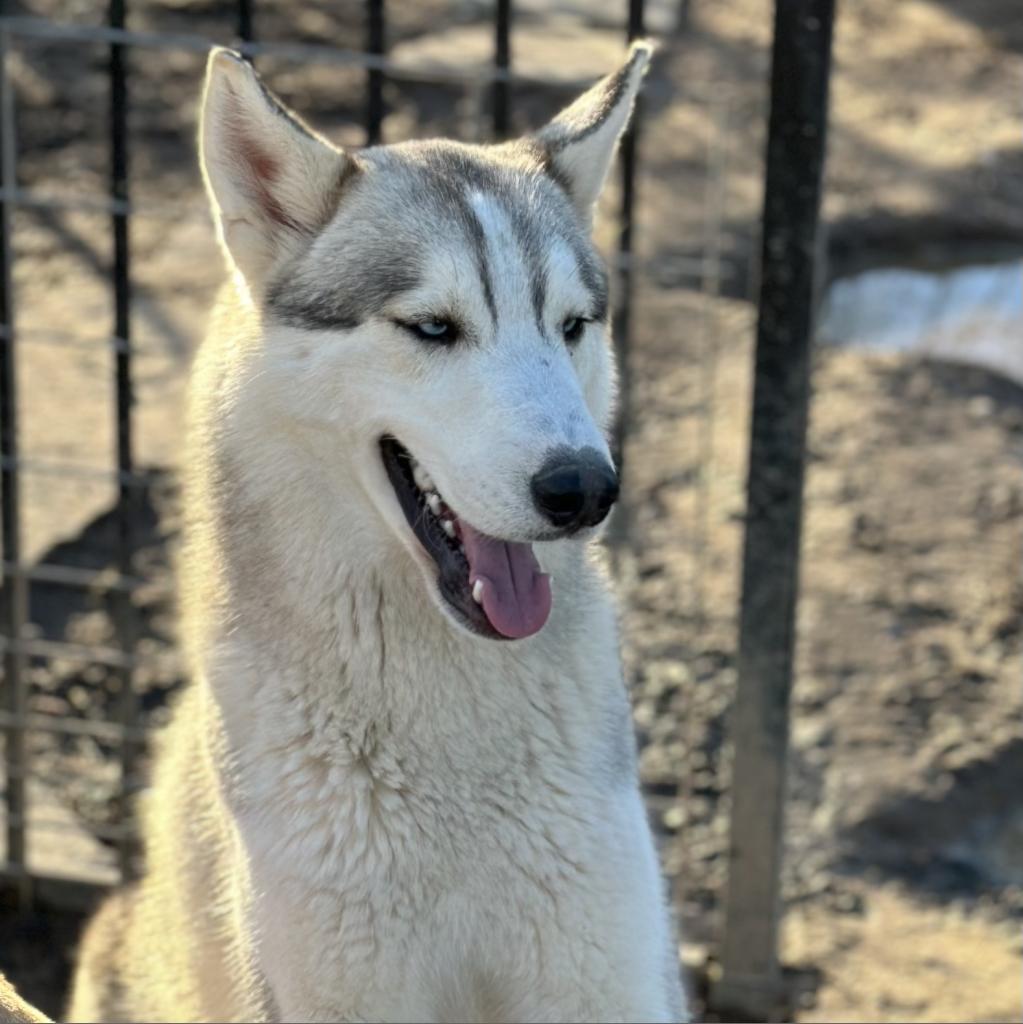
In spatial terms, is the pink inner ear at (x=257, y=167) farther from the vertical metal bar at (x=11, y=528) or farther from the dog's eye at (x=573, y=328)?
the vertical metal bar at (x=11, y=528)

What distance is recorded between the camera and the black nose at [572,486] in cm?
297

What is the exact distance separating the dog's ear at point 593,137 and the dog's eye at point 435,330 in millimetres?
504

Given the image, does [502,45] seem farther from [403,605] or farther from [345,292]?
[403,605]

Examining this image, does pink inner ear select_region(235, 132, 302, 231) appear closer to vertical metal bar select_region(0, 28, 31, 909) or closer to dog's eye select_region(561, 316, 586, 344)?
dog's eye select_region(561, 316, 586, 344)

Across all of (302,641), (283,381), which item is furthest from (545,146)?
(302,641)

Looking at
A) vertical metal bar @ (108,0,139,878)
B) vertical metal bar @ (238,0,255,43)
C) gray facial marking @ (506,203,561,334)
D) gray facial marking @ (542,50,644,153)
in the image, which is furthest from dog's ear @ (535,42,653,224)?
vertical metal bar @ (108,0,139,878)

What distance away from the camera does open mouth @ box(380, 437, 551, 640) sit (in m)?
3.16

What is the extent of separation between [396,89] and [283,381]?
208 inches

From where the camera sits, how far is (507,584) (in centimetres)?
320

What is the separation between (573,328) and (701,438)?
310cm

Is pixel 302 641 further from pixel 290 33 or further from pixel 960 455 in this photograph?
pixel 290 33

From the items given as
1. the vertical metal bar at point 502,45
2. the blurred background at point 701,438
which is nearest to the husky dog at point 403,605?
the vertical metal bar at point 502,45

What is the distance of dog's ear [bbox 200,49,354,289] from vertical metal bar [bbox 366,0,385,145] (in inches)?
39.0

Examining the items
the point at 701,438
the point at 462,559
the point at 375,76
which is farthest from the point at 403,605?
the point at 701,438
